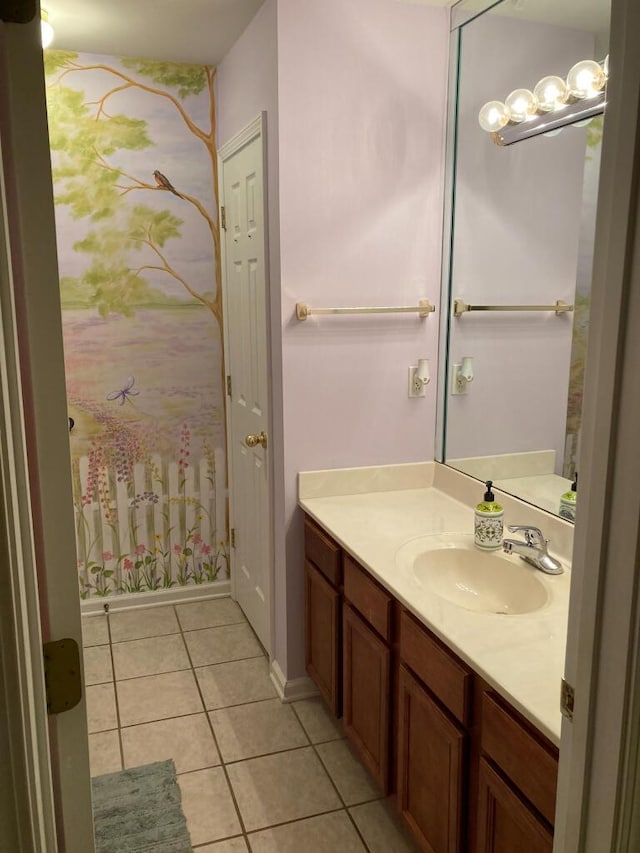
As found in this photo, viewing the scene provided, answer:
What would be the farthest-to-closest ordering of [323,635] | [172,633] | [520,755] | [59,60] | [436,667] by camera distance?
[172,633] → [59,60] → [323,635] → [436,667] → [520,755]

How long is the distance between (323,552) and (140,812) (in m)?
0.98

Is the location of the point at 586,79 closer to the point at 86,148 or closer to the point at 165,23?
the point at 165,23

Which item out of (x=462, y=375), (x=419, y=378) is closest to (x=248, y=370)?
(x=419, y=378)

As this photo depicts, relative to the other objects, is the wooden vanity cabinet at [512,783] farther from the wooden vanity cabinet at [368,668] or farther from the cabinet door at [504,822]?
the wooden vanity cabinet at [368,668]

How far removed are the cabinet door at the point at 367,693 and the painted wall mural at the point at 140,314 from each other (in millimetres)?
1510

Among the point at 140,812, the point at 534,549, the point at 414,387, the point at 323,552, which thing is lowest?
the point at 140,812

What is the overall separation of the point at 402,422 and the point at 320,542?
58 cm

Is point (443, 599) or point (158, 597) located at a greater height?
point (443, 599)

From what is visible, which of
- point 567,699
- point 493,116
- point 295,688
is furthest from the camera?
point 295,688

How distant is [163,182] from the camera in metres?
3.24

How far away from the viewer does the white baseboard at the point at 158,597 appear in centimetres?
349

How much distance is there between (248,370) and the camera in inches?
119

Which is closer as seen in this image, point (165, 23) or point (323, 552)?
point (323, 552)

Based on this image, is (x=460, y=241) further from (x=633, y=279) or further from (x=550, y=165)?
(x=633, y=279)
